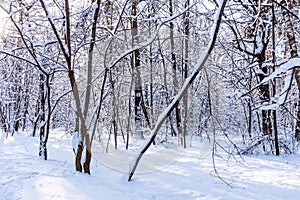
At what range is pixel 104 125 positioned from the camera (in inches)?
386

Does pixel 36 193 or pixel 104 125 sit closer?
pixel 36 193

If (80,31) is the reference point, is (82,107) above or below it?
below

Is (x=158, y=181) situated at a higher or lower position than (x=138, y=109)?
lower

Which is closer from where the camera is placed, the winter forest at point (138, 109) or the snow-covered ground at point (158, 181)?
the snow-covered ground at point (158, 181)

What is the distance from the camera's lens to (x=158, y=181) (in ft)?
14.0

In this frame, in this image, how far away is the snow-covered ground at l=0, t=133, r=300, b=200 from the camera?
139 inches

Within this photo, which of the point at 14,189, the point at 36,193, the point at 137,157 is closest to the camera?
the point at 36,193

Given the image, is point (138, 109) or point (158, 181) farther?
point (138, 109)

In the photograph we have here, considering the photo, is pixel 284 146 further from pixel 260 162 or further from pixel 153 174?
pixel 153 174

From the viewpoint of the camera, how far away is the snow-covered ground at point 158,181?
354 cm

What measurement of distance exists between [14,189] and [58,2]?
10.3 feet

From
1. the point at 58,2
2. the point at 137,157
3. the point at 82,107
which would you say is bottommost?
the point at 137,157

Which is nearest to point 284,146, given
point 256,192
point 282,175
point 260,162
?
point 260,162

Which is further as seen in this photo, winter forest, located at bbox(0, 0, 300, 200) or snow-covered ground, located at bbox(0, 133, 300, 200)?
winter forest, located at bbox(0, 0, 300, 200)
